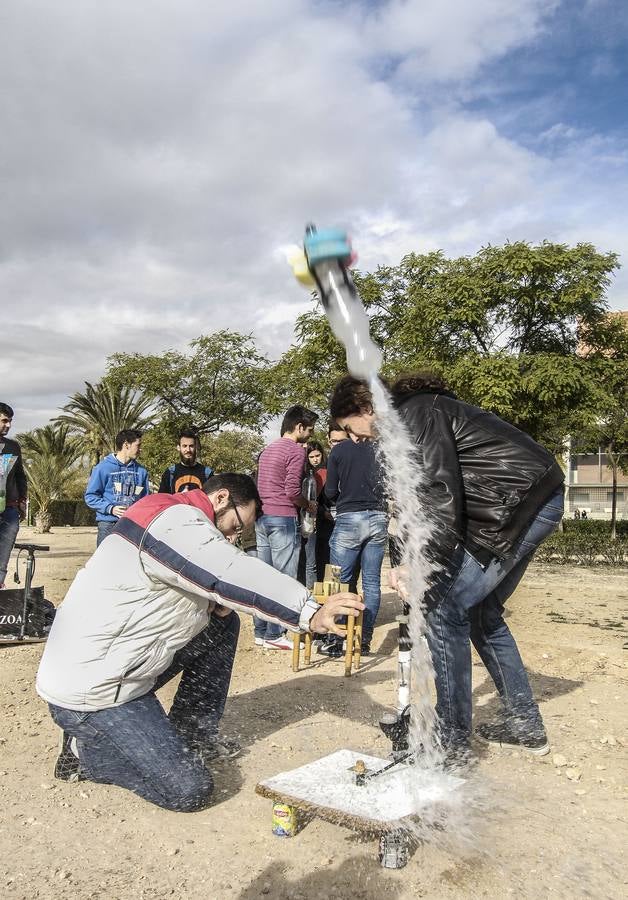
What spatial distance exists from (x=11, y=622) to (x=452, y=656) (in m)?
4.20

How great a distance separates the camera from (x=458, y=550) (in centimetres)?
331

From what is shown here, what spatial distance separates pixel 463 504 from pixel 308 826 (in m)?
1.43

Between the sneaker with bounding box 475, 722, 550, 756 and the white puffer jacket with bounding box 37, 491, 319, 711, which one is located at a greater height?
the white puffer jacket with bounding box 37, 491, 319, 711

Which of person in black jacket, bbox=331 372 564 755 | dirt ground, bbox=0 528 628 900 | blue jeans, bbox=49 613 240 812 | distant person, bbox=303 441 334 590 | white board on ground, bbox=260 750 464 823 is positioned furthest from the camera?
distant person, bbox=303 441 334 590

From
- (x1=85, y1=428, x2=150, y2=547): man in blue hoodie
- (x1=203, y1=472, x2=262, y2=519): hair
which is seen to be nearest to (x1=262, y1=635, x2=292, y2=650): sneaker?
(x1=85, y1=428, x2=150, y2=547): man in blue hoodie

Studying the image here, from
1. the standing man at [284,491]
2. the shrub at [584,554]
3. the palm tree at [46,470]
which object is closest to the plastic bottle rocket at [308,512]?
the standing man at [284,491]

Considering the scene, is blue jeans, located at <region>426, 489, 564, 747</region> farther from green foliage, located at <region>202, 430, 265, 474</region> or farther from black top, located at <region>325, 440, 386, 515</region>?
green foliage, located at <region>202, 430, 265, 474</region>

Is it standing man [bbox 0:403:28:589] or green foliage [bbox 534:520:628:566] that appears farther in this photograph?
green foliage [bbox 534:520:628:566]

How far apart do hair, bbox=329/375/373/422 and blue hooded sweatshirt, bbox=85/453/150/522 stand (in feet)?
13.0

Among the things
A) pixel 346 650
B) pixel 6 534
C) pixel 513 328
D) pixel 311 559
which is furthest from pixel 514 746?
pixel 513 328

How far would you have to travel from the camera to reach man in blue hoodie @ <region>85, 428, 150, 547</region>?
22.9 ft

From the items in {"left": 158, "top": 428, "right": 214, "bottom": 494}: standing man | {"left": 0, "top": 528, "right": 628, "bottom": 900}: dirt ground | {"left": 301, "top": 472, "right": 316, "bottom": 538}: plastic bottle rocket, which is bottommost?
{"left": 0, "top": 528, "right": 628, "bottom": 900}: dirt ground

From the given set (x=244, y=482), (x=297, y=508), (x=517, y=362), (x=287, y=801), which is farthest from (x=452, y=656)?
(x=517, y=362)

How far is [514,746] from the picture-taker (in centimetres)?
382
